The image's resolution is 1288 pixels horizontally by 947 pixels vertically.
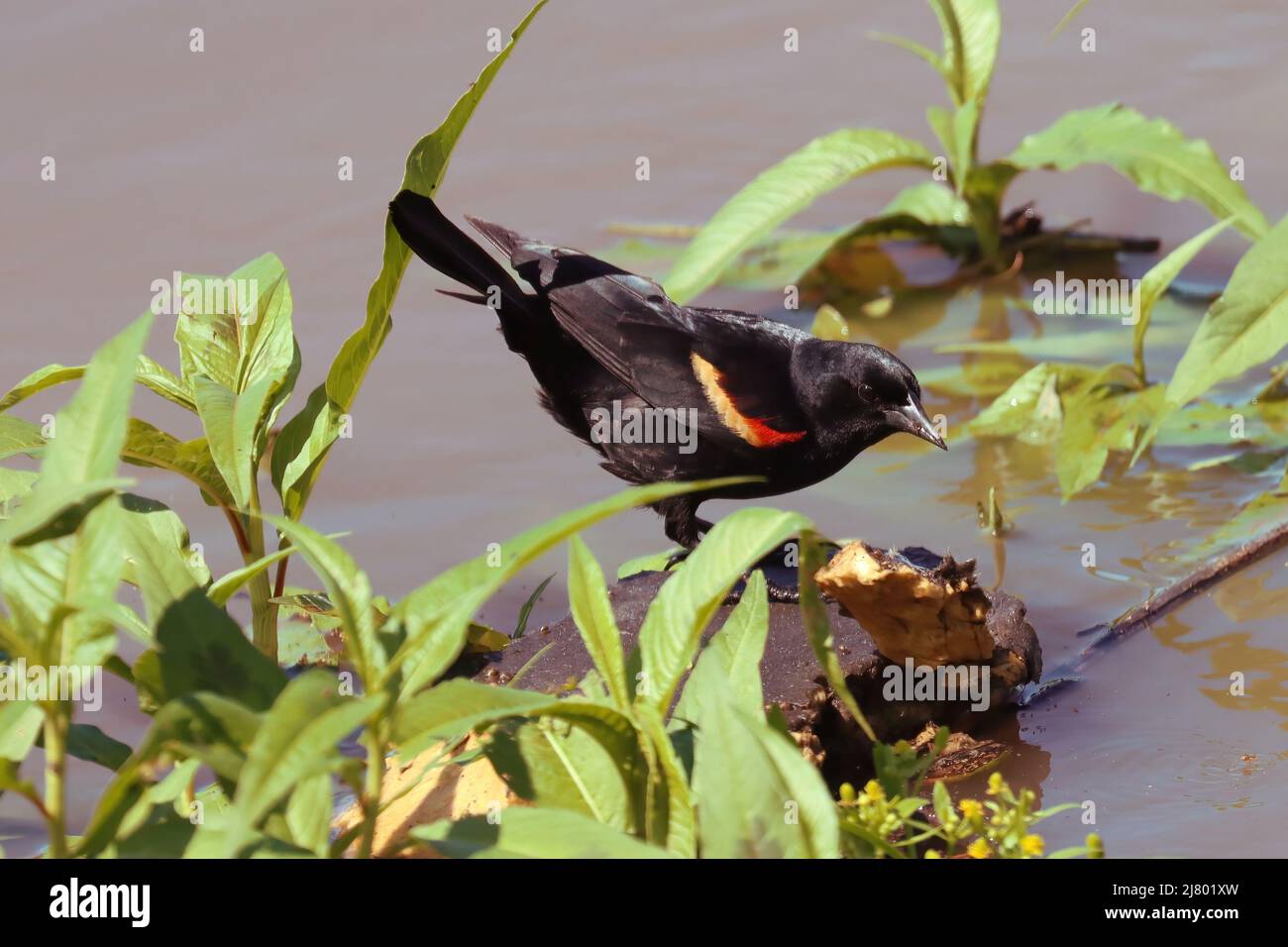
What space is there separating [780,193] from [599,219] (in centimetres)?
178

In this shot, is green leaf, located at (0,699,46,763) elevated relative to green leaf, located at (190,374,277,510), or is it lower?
lower

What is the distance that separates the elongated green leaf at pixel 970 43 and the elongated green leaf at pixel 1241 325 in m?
2.43

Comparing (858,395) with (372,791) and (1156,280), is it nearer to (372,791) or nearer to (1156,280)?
(1156,280)

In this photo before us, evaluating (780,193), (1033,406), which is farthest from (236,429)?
(1033,406)

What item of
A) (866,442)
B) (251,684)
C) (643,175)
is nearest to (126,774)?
(251,684)

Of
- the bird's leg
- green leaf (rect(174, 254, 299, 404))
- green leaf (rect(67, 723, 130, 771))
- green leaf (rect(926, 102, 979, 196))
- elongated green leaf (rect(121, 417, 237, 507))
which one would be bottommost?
green leaf (rect(67, 723, 130, 771))

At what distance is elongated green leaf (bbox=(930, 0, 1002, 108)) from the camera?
251 inches

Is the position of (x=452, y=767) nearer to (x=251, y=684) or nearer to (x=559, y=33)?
(x=251, y=684)

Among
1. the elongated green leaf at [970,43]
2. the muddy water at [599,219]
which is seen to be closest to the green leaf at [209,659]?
the muddy water at [599,219]

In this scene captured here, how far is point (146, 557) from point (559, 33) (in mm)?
6462

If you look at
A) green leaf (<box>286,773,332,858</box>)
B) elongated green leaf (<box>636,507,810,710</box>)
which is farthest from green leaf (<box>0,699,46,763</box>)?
elongated green leaf (<box>636,507,810,710</box>)

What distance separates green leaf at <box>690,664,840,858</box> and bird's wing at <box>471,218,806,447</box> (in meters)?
2.36

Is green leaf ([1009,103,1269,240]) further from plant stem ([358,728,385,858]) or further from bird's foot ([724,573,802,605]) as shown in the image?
plant stem ([358,728,385,858])

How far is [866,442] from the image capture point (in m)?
4.79
